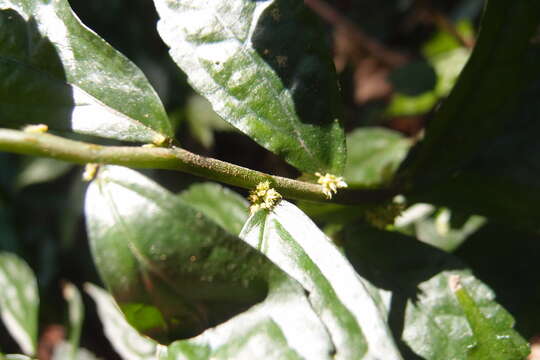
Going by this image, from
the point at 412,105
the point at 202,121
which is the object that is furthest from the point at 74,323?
the point at 412,105

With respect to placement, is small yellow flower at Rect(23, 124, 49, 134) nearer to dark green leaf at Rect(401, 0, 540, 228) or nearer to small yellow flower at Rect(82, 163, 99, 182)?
small yellow flower at Rect(82, 163, 99, 182)

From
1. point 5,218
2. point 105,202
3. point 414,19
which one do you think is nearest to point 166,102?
point 5,218

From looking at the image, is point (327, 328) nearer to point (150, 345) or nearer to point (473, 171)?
point (473, 171)

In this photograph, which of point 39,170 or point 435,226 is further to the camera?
point 39,170

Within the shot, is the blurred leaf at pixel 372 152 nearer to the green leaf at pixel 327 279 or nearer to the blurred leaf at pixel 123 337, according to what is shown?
the blurred leaf at pixel 123 337

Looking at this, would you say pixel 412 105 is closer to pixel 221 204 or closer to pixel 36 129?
pixel 221 204

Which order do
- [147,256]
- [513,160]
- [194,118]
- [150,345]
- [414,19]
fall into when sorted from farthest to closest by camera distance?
[414,19]
[194,118]
[150,345]
[513,160]
[147,256]

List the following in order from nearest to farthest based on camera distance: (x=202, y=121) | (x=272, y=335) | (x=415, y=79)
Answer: (x=272, y=335), (x=415, y=79), (x=202, y=121)
